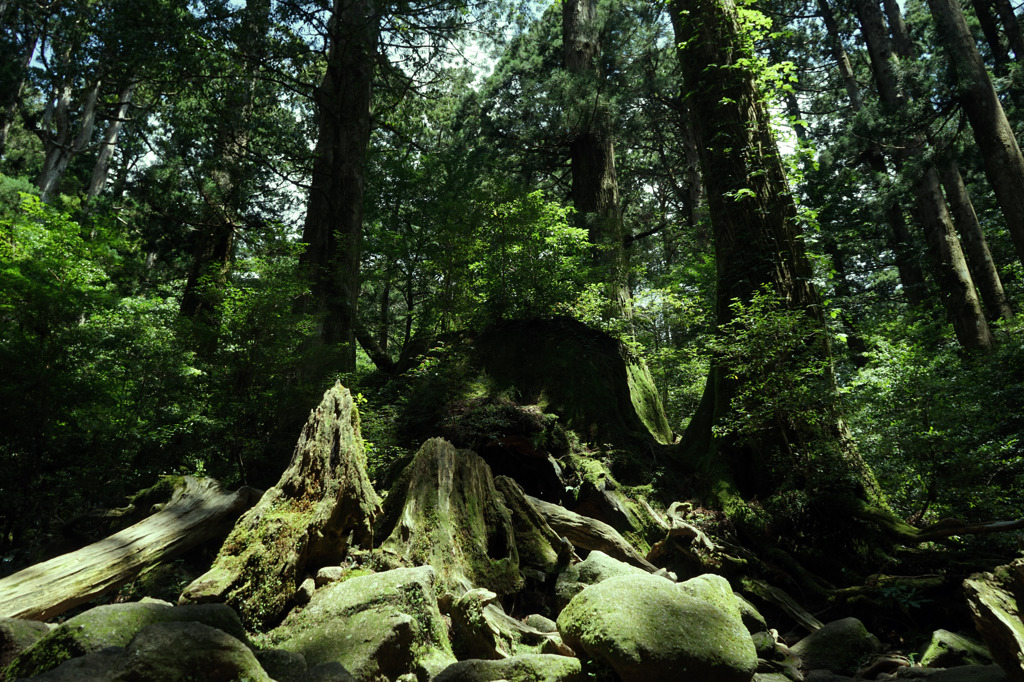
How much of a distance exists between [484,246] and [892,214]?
11.6 m

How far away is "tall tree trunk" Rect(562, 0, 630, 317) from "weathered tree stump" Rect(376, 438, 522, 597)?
17.2ft

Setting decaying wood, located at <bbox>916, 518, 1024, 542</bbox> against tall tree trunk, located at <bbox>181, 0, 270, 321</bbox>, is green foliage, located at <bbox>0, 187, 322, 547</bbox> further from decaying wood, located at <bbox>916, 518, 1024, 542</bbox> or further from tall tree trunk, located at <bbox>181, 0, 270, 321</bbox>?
decaying wood, located at <bbox>916, 518, 1024, 542</bbox>

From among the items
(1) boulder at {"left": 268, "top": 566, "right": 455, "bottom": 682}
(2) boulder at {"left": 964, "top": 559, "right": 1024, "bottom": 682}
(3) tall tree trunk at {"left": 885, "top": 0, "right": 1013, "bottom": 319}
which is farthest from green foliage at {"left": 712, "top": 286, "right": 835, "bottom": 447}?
(3) tall tree trunk at {"left": 885, "top": 0, "right": 1013, "bottom": 319}

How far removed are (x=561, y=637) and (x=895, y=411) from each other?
3.65 metres

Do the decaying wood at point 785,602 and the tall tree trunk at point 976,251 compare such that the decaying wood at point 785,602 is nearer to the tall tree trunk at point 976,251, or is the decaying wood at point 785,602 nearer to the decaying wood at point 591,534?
the decaying wood at point 591,534

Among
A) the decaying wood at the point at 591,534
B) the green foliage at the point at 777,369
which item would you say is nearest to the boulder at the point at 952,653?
the green foliage at the point at 777,369

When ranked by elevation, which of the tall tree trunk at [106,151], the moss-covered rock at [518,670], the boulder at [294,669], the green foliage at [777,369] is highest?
the tall tree trunk at [106,151]

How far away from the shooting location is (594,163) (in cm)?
1176

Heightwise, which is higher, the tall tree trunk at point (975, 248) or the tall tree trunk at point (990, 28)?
the tall tree trunk at point (990, 28)

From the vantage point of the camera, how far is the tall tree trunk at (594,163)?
33.8 feet

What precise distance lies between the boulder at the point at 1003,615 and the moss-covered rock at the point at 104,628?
371cm

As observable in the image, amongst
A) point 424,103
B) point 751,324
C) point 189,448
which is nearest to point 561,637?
point 751,324

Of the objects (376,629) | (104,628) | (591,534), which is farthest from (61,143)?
(376,629)

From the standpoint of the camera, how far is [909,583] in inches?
163
